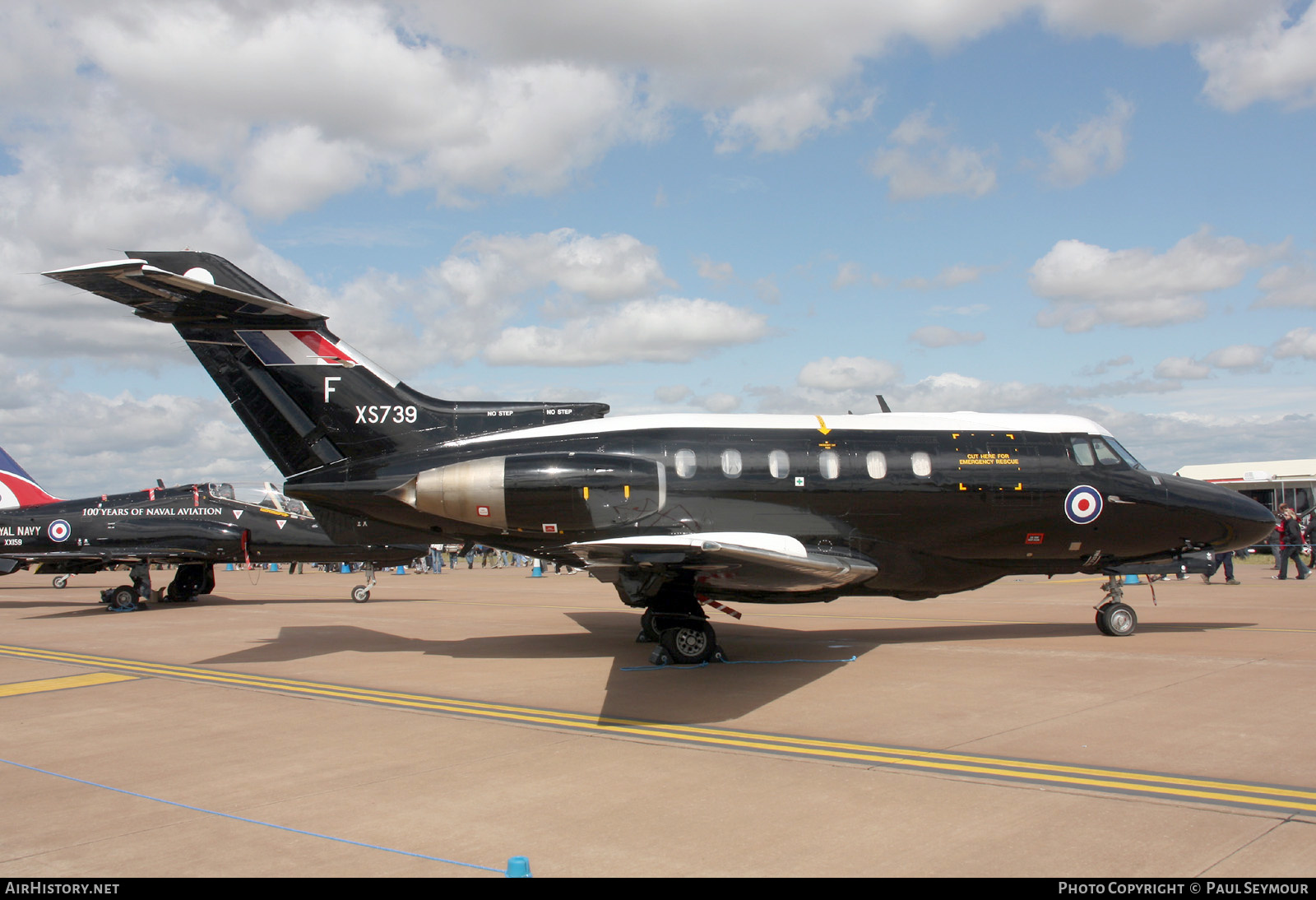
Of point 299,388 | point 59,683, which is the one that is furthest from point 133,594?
point 299,388

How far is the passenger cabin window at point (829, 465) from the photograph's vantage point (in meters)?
12.9

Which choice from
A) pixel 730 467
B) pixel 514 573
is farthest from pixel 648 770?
pixel 514 573

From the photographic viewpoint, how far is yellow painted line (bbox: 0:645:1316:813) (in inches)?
242

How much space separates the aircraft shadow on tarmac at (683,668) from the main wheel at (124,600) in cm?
823

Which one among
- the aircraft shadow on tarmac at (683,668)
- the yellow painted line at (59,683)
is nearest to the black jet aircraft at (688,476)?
the aircraft shadow on tarmac at (683,668)

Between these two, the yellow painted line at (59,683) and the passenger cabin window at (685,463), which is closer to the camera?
the yellow painted line at (59,683)

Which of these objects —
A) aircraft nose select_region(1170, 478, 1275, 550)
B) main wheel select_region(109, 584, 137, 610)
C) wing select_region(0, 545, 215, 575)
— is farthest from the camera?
main wheel select_region(109, 584, 137, 610)

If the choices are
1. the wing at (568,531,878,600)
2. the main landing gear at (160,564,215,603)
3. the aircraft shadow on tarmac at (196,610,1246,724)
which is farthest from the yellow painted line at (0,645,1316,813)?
the main landing gear at (160,564,215,603)

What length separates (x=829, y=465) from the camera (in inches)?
508

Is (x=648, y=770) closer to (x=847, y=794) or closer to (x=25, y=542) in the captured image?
(x=847, y=794)

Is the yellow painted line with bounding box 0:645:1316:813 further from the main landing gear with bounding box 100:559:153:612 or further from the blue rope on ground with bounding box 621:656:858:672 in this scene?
the main landing gear with bounding box 100:559:153:612

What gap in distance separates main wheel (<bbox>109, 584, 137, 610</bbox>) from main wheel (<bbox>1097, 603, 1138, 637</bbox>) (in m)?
22.4

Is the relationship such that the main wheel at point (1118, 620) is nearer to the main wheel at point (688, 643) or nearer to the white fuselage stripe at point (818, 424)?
the white fuselage stripe at point (818, 424)

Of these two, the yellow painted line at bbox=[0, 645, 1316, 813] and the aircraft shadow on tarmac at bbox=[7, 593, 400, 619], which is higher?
the yellow painted line at bbox=[0, 645, 1316, 813]
